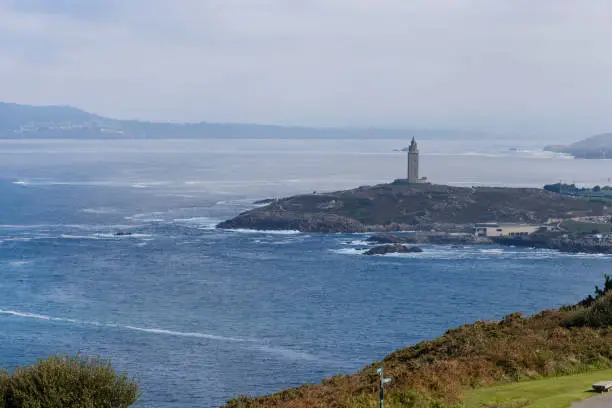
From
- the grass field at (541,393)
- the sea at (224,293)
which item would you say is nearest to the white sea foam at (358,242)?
the sea at (224,293)

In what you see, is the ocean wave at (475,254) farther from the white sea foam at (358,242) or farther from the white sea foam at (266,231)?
the white sea foam at (266,231)

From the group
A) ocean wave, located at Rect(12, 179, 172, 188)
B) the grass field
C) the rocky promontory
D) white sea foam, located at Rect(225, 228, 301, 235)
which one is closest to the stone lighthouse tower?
the rocky promontory

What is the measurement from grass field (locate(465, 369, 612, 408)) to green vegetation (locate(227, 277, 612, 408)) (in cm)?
3

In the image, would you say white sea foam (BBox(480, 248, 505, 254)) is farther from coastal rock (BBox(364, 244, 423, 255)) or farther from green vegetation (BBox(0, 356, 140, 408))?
green vegetation (BBox(0, 356, 140, 408))

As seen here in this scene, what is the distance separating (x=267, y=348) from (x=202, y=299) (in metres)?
13.4

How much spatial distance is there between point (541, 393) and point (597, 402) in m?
1.14

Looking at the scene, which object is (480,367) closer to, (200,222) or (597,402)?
(597,402)

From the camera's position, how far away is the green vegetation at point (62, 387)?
14.7 metres

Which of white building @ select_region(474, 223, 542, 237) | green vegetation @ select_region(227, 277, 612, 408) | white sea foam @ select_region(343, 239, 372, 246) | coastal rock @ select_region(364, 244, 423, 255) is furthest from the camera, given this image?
white building @ select_region(474, 223, 542, 237)

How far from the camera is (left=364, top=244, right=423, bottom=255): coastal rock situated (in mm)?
74269

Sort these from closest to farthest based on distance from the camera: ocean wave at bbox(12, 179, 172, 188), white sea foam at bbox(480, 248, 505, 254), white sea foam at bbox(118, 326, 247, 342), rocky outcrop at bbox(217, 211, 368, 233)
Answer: white sea foam at bbox(118, 326, 247, 342) < white sea foam at bbox(480, 248, 505, 254) < rocky outcrop at bbox(217, 211, 368, 233) < ocean wave at bbox(12, 179, 172, 188)

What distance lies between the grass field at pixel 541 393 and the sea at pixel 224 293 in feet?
56.5

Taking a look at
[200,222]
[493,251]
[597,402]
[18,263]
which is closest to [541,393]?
[597,402]

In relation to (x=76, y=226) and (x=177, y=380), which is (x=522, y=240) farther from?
(x=177, y=380)
